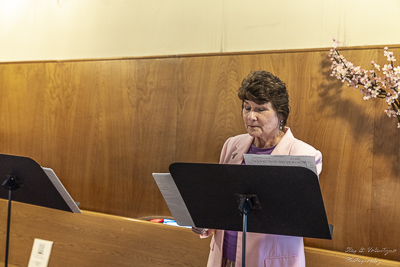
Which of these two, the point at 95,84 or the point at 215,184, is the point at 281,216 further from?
the point at 95,84

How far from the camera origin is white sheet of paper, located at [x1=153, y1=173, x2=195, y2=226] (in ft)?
6.92

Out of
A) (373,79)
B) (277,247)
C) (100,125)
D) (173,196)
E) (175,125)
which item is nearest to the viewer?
(173,196)

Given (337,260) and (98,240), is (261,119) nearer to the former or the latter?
(337,260)

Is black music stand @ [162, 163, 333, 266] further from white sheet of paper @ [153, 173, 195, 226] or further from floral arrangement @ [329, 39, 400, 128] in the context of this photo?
floral arrangement @ [329, 39, 400, 128]

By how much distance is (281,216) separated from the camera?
6.38ft

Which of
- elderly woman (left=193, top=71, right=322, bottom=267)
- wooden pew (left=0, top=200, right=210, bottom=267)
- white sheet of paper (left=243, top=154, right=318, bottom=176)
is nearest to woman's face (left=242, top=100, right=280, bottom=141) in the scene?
elderly woman (left=193, top=71, right=322, bottom=267)

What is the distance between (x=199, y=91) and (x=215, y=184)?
185 centimetres

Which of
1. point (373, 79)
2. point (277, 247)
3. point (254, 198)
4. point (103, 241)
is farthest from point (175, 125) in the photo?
point (254, 198)

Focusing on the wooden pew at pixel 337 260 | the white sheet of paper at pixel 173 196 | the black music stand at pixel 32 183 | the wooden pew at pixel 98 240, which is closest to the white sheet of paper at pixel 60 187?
the black music stand at pixel 32 183

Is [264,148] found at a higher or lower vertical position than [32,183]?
higher

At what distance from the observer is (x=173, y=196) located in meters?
2.14

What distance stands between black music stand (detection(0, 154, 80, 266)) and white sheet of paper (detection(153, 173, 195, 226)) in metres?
0.69

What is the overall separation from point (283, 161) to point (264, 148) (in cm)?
60

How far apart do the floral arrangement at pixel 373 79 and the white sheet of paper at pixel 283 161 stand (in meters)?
1.16
